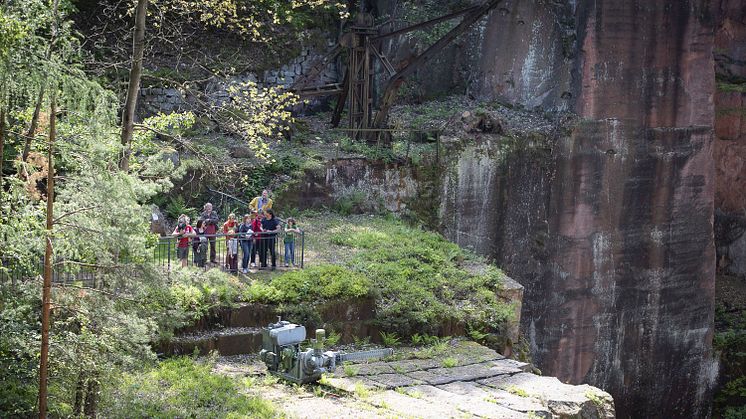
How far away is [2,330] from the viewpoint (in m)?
9.00

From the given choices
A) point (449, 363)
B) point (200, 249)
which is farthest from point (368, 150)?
point (449, 363)

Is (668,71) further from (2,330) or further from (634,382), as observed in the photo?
(2,330)

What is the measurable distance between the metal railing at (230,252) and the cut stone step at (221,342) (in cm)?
140

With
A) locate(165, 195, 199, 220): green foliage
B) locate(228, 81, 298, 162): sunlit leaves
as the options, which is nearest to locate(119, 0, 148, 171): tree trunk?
locate(228, 81, 298, 162): sunlit leaves

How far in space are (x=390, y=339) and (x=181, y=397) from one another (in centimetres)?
375

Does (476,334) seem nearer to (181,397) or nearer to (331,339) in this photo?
(331,339)

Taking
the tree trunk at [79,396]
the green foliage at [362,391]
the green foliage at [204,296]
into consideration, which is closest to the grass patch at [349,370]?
the green foliage at [362,391]

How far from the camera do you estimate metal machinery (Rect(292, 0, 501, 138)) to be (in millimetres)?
20688

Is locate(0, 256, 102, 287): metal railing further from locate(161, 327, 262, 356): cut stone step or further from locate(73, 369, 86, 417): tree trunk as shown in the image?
locate(161, 327, 262, 356): cut stone step

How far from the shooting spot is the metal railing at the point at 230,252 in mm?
14461

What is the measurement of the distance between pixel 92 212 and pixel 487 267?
876cm

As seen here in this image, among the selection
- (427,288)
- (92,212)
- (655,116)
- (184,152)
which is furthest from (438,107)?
(92,212)

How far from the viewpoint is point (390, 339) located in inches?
558

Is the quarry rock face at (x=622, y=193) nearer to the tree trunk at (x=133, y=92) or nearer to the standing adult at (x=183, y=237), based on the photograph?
the standing adult at (x=183, y=237)
